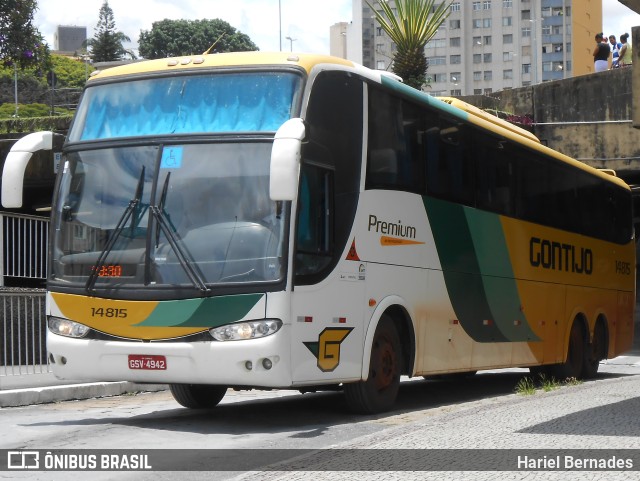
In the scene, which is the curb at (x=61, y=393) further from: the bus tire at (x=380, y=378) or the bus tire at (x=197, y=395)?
the bus tire at (x=380, y=378)

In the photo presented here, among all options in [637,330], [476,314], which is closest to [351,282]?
[476,314]

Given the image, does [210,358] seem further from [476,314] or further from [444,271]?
[476,314]

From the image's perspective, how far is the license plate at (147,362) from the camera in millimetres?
10438

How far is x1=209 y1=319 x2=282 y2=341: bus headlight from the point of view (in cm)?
1027

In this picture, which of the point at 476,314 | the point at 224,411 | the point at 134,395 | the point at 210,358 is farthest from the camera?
the point at 134,395

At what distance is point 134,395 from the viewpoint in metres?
15.8

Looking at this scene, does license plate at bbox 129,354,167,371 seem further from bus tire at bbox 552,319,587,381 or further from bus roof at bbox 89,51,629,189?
bus tire at bbox 552,319,587,381

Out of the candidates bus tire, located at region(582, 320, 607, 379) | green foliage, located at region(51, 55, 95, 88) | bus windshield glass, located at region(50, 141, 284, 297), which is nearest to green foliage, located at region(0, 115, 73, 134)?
bus tire, located at region(582, 320, 607, 379)

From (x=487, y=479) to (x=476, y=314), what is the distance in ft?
25.8

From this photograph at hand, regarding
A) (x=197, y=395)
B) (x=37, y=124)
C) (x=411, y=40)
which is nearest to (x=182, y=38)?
(x=411, y=40)

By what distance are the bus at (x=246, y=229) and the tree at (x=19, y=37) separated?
659 inches

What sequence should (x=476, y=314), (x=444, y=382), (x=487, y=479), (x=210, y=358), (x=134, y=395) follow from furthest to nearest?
(x=444, y=382), (x=134, y=395), (x=476, y=314), (x=210, y=358), (x=487, y=479)

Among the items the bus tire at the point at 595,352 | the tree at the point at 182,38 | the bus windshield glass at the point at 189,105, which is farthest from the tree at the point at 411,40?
the tree at the point at 182,38

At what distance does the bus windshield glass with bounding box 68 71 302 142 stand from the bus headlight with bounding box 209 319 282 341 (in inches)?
70.6
